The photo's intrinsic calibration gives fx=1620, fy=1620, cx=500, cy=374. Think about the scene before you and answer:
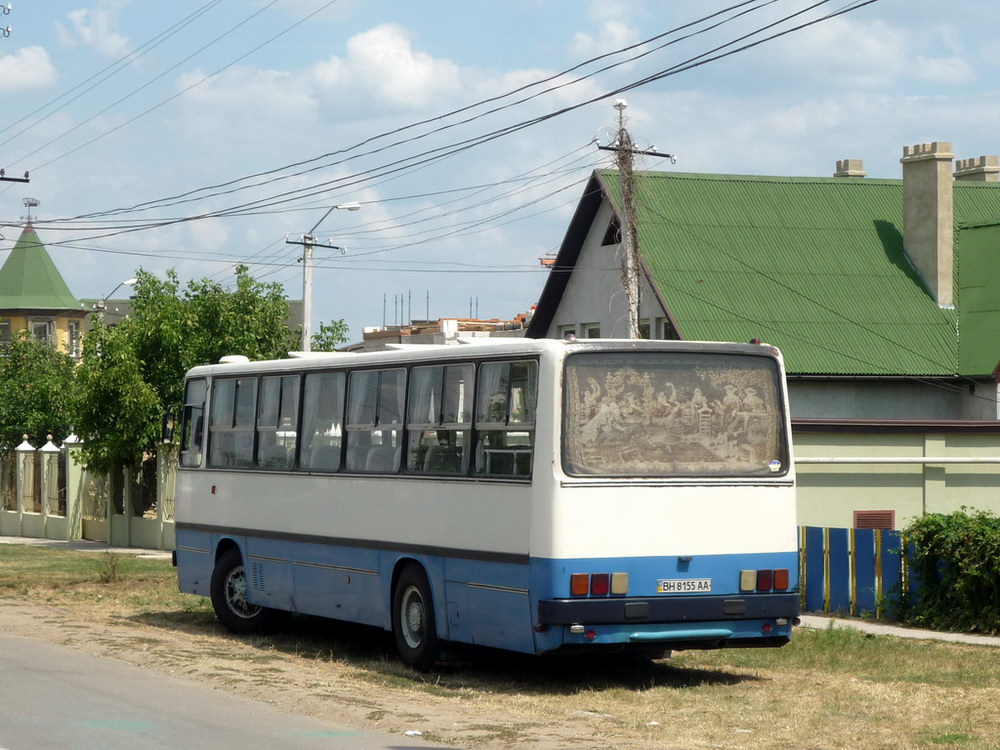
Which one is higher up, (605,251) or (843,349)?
(605,251)

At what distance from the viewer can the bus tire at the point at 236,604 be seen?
17.2m

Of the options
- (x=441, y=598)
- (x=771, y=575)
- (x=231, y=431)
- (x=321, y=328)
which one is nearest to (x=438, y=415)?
(x=441, y=598)

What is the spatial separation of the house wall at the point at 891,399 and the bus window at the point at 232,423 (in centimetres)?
1927

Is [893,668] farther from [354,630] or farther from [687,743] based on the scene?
[354,630]

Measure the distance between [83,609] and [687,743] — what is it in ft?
39.2

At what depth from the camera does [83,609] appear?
66.3ft

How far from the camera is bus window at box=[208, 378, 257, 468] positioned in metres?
17.0

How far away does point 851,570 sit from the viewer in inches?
739

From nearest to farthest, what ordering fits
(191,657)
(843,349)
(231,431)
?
(191,657) → (231,431) → (843,349)

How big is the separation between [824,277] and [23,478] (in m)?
20.9

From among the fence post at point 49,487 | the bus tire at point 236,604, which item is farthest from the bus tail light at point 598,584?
the fence post at point 49,487

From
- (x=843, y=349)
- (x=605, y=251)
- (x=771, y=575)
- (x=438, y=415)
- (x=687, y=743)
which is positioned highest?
(x=605, y=251)

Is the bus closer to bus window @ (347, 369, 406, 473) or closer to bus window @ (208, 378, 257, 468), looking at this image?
bus window @ (347, 369, 406, 473)

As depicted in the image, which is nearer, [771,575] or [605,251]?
[771,575]
